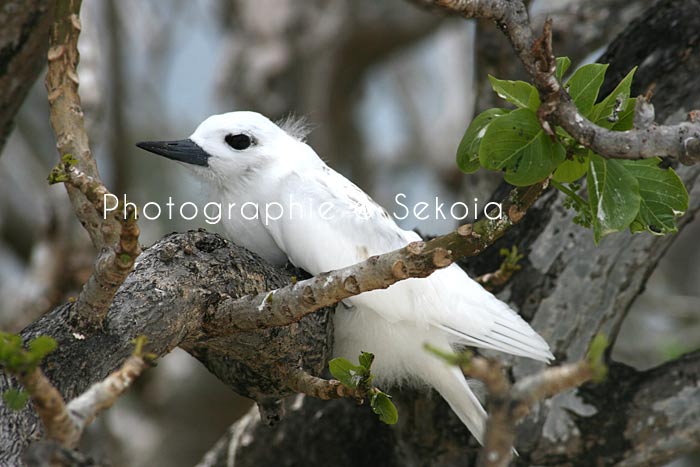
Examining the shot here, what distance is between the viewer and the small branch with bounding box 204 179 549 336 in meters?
2.27

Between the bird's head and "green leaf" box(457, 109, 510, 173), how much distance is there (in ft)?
4.02

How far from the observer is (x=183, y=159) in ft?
11.9

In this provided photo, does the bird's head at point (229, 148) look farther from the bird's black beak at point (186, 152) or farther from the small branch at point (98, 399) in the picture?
the small branch at point (98, 399)

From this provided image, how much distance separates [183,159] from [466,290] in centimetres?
124

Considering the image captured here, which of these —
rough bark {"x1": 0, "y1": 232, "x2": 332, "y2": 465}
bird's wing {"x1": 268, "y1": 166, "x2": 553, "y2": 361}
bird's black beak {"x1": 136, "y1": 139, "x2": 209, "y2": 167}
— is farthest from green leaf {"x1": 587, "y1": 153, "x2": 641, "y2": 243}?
bird's black beak {"x1": 136, "y1": 139, "x2": 209, "y2": 167}

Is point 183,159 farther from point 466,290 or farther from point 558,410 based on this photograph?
point 558,410

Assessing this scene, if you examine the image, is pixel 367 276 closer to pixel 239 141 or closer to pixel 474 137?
pixel 474 137

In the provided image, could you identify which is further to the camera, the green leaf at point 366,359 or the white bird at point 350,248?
the white bird at point 350,248

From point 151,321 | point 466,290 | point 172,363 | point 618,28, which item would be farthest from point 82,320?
point 172,363

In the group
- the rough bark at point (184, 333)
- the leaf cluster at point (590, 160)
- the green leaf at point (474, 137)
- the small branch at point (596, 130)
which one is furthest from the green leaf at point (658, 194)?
the rough bark at point (184, 333)

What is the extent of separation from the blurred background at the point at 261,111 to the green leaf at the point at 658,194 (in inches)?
87.1

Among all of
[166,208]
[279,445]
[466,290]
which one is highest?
[466,290]

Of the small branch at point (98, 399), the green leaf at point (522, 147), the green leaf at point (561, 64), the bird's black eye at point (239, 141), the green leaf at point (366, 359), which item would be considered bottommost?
the green leaf at point (366, 359)

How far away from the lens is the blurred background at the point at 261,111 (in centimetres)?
582
